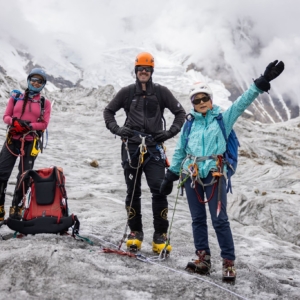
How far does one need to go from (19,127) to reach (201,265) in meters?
4.49

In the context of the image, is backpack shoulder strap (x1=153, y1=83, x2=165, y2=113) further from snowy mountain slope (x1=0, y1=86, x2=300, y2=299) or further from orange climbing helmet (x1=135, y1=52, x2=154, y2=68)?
snowy mountain slope (x1=0, y1=86, x2=300, y2=299)

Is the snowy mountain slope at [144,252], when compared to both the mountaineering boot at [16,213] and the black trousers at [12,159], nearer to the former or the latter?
the mountaineering boot at [16,213]

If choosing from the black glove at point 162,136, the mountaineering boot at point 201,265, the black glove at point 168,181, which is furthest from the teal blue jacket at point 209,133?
the mountaineering boot at point 201,265

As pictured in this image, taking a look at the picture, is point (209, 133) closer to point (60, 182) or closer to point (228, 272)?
point (228, 272)

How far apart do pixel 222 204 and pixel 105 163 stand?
668 inches

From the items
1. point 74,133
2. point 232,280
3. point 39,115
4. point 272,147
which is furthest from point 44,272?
point 272,147

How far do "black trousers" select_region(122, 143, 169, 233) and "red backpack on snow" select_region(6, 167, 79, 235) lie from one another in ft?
3.40

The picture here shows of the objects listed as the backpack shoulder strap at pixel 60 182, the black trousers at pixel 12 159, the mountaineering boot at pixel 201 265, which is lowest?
the mountaineering boot at pixel 201 265

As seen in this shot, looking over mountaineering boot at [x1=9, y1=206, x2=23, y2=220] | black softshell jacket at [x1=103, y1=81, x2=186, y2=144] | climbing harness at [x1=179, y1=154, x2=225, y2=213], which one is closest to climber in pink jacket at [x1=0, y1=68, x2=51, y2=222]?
mountaineering boot at [x1=9, y1=206, x2=23, y2=220]

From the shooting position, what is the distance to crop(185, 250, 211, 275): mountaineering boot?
526 centimetres

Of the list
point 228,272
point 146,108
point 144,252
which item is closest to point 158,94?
point 146,108

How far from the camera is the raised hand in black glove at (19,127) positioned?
7289 millimetres

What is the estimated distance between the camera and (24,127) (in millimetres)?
7320

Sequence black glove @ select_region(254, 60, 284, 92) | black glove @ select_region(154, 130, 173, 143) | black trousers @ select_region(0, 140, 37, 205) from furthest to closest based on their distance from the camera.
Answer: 1. black trousers @ select_region(0, 140, 37, 205)
2. black glove @ select_region(154, 130, 173, 143)
3. black glove @ select_region(254, 60, 284, 92)
